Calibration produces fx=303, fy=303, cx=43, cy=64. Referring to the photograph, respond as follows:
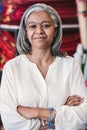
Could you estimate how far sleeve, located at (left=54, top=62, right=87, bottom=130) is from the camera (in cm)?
131

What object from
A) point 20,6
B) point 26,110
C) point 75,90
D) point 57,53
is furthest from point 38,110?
point 20,6

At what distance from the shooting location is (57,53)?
1.44 metres

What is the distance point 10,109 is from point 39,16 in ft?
1.39

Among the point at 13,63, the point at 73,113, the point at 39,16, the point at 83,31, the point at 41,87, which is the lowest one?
the point at 73,113

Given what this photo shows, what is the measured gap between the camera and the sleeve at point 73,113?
1310 mm

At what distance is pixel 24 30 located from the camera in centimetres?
138

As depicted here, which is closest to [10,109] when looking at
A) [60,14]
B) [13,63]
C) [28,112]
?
[28,112]

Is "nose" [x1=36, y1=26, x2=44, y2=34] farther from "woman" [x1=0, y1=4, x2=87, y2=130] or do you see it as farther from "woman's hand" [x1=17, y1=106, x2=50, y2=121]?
"woman's hand" [x1=17, y1=106, x2=50, y2=121]

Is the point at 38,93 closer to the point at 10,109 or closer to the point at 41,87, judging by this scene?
the point at 41,87

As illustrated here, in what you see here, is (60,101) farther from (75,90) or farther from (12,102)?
(12,102)

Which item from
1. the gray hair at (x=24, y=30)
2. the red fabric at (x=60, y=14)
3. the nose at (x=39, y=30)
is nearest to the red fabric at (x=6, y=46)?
the red fabric at (x=60, y=14)

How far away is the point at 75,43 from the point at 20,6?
546 mm

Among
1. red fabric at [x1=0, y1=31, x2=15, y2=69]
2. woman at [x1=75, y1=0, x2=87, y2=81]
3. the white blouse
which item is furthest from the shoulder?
red fabric at [x1=0, y1=31, x2=15, y2=69]

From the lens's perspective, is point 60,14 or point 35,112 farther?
point 60,14
